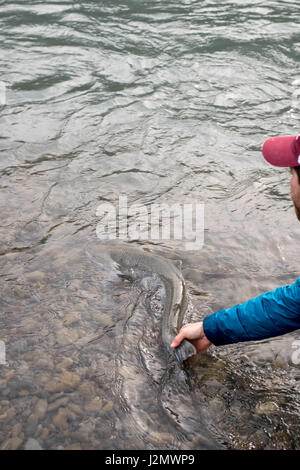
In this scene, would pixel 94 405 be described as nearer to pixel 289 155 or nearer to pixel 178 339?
pixel 178 339

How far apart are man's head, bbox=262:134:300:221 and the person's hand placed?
3.21 feet

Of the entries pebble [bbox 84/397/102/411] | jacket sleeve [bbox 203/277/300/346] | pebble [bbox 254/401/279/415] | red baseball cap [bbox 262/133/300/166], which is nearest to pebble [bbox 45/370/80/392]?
pebble [bbox 84/397/102/411]

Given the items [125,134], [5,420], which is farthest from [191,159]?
[5,420]

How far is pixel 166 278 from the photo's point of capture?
4.11m

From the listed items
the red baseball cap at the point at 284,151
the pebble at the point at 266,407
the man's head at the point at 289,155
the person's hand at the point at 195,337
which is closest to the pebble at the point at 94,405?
the person's hand at the point at 195,337

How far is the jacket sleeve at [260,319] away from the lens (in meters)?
2.67

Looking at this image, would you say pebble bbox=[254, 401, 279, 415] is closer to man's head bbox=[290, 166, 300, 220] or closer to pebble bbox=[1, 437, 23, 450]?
man's head bbox=[290, 166, 300, 220]

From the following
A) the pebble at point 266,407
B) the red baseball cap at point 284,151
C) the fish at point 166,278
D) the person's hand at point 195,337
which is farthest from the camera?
the fish at point 166,278

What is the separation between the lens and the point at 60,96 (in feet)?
24.6

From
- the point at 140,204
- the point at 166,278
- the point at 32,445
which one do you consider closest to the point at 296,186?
the point at 166,278

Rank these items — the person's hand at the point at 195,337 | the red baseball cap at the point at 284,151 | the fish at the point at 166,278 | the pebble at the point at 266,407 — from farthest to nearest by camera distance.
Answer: the fish at the point at 166,278 < the person's hand at the point at 195,337 < the pebble at the point at 266,407 < the red baseball cap at the point at 284,151

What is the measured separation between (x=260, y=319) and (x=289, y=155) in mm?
968

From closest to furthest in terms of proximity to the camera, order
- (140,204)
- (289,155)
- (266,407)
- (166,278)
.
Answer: (289,155), (266,407), (166,278), (140,204)

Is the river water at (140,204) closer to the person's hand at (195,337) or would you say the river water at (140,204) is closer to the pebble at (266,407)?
the pebble at (266,407)
